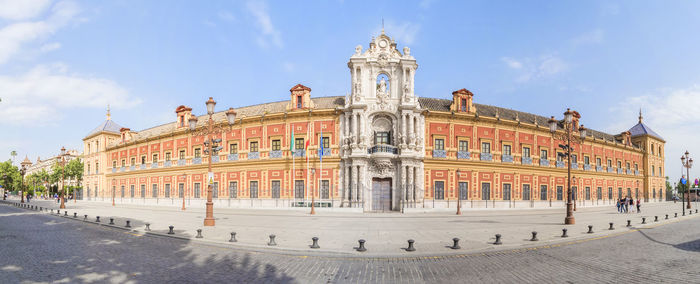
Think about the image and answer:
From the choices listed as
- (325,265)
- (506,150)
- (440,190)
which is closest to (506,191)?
(506,150)

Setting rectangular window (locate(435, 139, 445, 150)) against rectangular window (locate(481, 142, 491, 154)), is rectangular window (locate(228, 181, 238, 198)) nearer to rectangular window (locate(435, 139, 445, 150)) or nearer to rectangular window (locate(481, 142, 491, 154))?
rectangular window (locate(435, 139, 445, 150))

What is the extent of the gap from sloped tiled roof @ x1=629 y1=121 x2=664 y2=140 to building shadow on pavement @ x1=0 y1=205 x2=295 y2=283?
6632cm

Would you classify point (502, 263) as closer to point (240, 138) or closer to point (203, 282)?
point (203, 282)

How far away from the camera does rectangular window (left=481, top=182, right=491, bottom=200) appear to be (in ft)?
109

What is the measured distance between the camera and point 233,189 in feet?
116

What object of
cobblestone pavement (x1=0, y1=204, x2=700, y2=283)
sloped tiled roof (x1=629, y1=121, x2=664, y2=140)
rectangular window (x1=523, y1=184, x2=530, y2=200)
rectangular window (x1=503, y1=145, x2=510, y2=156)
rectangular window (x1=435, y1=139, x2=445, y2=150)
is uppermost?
sloped tiled roof (x1=629, y1=121, x2=664, y2=140)

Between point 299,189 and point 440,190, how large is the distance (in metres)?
12.8

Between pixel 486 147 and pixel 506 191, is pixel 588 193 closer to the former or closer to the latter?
pixel 506 191

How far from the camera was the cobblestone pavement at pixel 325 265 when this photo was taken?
7582 millimetres

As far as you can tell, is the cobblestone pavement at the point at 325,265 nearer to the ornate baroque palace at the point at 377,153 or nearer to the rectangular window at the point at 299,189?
the ornate baroque palace at the point at 377,153

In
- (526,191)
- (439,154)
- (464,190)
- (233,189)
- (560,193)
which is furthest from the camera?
(560,193)

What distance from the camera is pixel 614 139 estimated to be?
51219 mm

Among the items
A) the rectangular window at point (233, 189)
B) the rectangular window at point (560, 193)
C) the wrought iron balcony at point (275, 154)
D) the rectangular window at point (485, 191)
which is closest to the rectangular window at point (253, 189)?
the rectangular window at point (233, 189)

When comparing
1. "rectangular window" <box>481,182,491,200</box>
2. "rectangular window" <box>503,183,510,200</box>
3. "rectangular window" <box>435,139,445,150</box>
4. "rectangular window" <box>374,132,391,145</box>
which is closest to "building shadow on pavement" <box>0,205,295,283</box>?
"rectangular window" <box>374,132,391,145</box>
